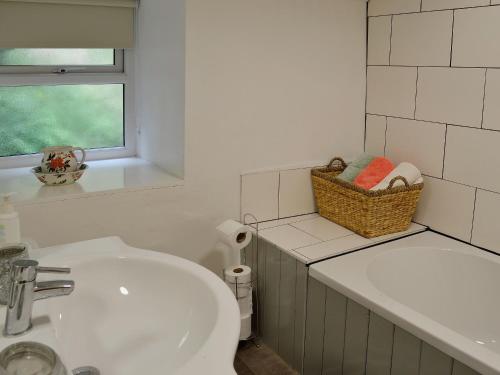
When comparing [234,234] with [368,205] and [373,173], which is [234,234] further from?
[373,173]

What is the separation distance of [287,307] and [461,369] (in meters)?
0.77

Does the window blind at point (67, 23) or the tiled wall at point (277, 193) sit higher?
the window blind at point (67, 23)

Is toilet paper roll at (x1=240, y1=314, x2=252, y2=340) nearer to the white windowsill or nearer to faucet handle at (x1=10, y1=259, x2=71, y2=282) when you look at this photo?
the white windowsill

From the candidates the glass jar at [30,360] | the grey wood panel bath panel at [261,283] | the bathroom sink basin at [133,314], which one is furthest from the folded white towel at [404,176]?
the glass jar at [30,360]

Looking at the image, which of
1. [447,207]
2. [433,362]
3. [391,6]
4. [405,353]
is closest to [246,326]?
[405,353]

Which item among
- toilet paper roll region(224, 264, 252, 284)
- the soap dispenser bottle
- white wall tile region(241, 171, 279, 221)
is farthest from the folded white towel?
the soap dispenser bottle

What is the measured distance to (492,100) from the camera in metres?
1.97

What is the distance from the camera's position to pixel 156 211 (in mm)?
2053

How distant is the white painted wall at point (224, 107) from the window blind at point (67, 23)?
101 millimetres

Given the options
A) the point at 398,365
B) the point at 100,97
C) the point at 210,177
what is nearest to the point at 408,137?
the point at 210,177

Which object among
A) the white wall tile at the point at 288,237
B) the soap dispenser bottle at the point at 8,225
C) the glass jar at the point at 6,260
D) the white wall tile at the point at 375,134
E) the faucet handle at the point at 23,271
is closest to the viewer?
the faucet handle at the point at 23,271

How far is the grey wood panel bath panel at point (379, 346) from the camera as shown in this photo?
1663 mm

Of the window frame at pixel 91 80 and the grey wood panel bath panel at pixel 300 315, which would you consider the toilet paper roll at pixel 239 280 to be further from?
the window frame at pixel 91 80

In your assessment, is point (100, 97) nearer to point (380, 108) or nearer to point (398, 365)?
point (380, 108)
